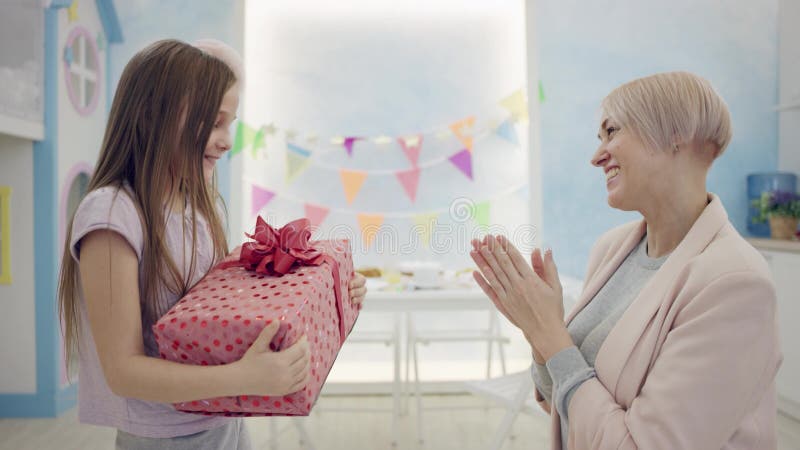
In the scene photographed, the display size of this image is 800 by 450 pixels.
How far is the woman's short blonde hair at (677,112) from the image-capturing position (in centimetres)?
109

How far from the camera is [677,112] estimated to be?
1.10 m

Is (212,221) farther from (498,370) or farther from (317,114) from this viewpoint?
(498,370)

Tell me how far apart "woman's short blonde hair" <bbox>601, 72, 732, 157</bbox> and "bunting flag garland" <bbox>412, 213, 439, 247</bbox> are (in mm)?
2866

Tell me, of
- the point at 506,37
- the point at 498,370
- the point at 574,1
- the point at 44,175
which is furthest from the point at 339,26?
the point at 498,370

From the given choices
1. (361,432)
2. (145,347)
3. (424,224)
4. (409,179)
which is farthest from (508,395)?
(409,179)

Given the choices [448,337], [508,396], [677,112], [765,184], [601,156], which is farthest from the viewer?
[765,184]

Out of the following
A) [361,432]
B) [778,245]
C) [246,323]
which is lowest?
[361,432]

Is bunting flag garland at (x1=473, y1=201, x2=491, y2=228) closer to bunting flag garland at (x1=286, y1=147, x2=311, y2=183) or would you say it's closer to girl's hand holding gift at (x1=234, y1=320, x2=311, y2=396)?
bunting flag garland at (x1=286, y1=147, x2=311, y2=183)

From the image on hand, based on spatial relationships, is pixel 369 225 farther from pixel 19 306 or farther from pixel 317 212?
pixel 19 306

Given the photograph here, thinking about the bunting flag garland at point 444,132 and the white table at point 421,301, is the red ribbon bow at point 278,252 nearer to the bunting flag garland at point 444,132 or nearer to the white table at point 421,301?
the white table at point 421,301

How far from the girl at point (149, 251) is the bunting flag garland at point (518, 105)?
3026 millimetres

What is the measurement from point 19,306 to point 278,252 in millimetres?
3039

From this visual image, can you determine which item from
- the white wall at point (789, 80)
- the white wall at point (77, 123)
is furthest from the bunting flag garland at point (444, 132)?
the white wall at point (789, 80)

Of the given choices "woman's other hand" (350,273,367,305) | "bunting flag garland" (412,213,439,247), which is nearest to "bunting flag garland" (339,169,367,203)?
"bunting flag garland" (412,213,439,247)
